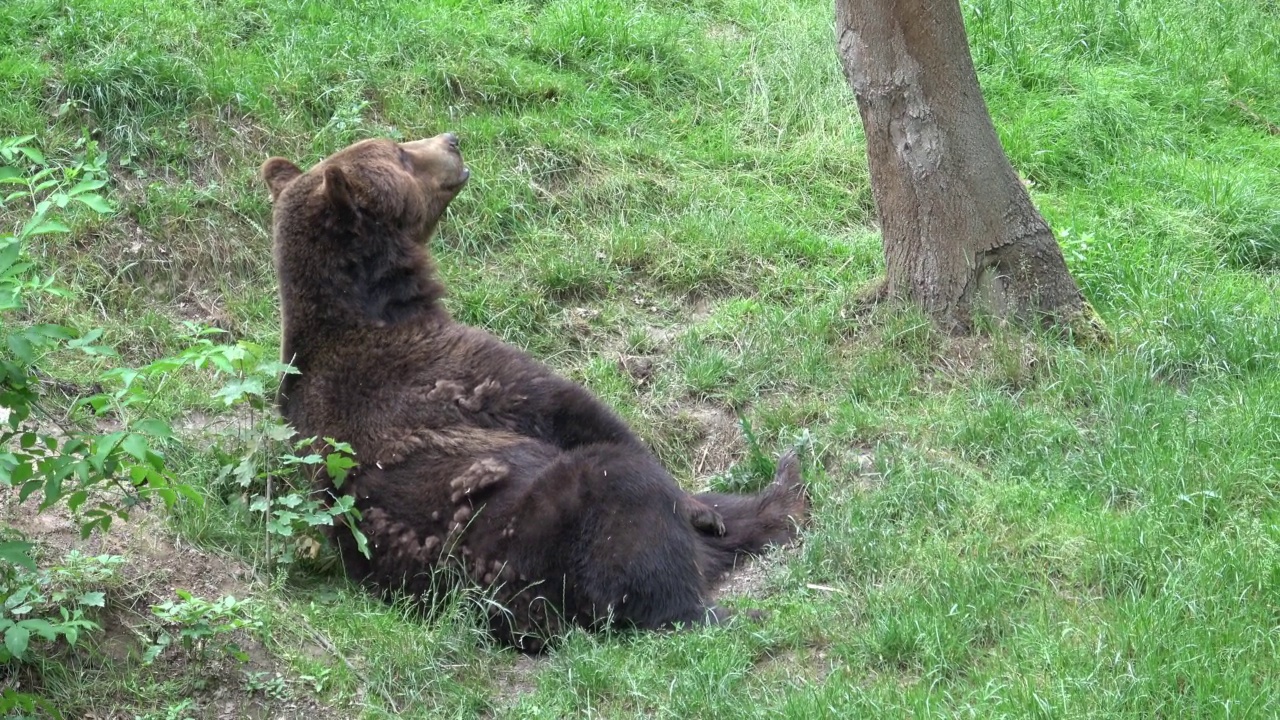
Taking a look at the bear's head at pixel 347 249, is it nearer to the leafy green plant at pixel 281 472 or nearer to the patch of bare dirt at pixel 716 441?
the leafy green plant at pixel 281 472

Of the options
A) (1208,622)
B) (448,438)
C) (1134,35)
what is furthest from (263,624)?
(1134,35)

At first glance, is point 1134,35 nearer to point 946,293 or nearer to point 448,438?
point 946,293

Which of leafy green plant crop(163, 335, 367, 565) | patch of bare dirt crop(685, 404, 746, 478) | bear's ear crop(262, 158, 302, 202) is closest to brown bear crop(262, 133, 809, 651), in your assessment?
bear's ear crop(262, 158, 302, 202)

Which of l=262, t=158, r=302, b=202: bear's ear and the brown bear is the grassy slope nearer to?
the brown bear

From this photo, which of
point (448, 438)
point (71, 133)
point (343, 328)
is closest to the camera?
point (448, 438)

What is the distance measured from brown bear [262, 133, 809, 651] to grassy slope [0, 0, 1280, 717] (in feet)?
0.94

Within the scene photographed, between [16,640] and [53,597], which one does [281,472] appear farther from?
[16,640]

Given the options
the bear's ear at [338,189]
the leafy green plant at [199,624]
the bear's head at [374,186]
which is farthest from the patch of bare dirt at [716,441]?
the leafy green plant at [199,624]

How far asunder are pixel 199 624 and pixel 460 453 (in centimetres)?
135

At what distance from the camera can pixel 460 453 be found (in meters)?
5.74

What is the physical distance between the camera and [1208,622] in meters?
4.62

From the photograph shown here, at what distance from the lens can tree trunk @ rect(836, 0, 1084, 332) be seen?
279 inches

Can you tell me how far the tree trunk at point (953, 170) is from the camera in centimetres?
709

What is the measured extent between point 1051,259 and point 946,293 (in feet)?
1.93
